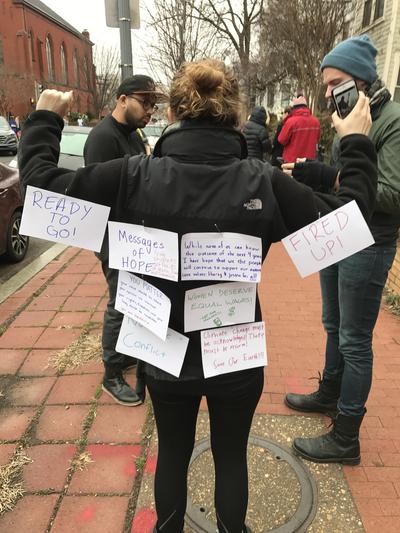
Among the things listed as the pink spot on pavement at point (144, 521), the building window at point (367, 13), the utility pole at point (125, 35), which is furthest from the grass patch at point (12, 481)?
the building window at point (367, 13)

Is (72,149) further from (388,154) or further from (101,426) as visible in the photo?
(388,154)

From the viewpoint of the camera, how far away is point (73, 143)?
9.25 meters

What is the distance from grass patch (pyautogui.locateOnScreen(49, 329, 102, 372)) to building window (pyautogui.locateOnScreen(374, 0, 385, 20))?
45.3ft

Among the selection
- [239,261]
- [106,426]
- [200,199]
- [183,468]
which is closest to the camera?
[200,199]

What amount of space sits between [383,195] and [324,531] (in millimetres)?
1527

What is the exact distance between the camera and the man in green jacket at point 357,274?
1960 millimetres

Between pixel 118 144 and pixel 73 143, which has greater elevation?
pixel 118 144

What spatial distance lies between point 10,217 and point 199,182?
518 cm

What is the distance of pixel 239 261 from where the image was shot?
1.39 meters

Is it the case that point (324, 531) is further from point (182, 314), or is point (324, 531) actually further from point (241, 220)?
point (241, 220)

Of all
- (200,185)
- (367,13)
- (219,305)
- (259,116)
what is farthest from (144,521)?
(367,13)

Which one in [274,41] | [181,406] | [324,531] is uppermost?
[274,41]

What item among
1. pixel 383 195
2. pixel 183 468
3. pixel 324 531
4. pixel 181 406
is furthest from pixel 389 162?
pixel 324 531

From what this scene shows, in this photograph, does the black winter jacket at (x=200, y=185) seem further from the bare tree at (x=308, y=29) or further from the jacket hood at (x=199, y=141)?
the bare tree at (x=308, y=29)
